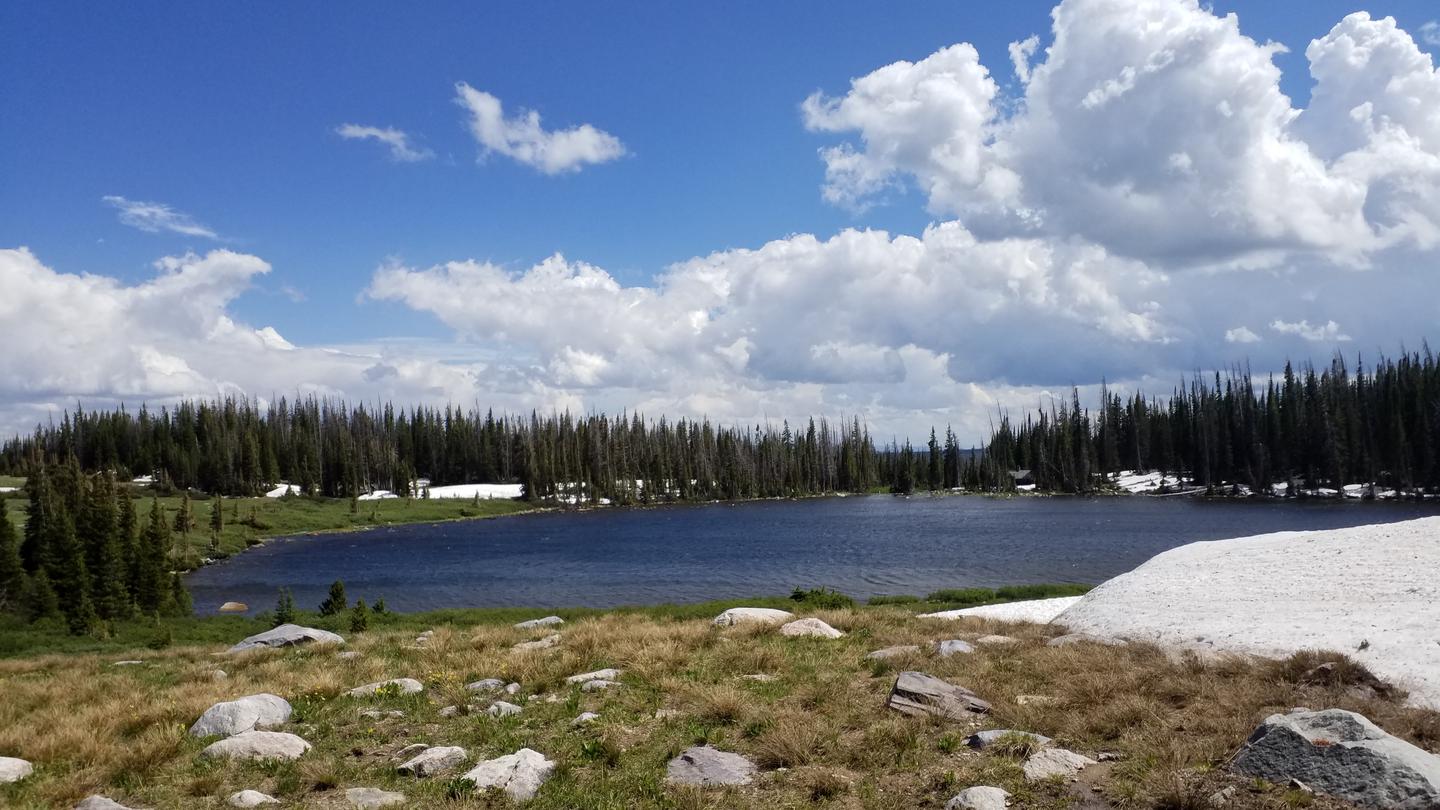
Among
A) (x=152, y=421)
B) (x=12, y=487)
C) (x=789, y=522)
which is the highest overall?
(x=152, y=421)

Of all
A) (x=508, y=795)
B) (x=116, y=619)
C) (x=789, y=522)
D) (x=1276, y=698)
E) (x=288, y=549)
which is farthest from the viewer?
(x=789, y=522)

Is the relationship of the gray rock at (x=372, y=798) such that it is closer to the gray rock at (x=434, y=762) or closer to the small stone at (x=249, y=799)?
the gray rock at (x=434, y=762)

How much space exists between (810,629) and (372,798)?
1307 centimetres

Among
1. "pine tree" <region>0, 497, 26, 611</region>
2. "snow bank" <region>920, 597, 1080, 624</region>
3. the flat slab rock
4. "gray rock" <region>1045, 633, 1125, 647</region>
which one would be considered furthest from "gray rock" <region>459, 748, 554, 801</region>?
"pine tree" <region>0, 497, 26, 611</region>

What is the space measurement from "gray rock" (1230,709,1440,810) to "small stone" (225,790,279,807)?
10312 mm

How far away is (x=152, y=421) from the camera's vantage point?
17475 centimetres

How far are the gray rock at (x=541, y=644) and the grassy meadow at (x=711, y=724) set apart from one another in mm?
731

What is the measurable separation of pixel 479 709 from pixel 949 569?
43.5 m

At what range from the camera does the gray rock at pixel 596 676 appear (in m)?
15.5

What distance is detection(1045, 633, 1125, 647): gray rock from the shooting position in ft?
59.9

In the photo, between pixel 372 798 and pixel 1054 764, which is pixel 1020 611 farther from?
pixel 372 798

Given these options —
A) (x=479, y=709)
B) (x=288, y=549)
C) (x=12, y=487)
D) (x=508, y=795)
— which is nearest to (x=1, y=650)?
(x=479, y=709)

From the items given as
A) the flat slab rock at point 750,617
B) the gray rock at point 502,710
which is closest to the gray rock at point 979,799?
the gray rock at point 502,710

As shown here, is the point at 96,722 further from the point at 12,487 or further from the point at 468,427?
the point at 468,427
